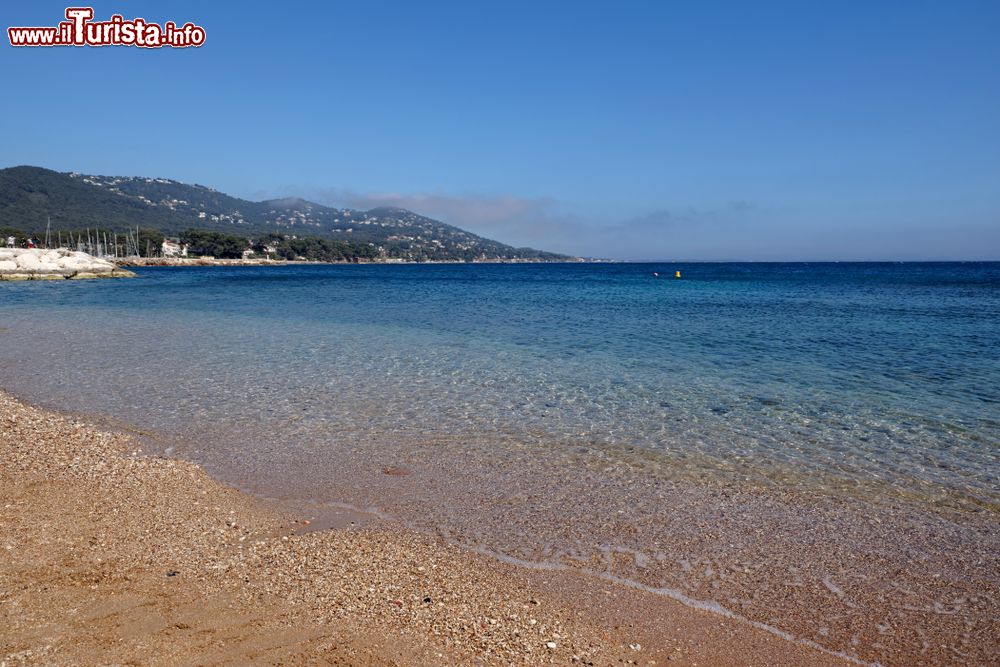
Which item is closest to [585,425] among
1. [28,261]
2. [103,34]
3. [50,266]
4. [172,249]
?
[103,34]

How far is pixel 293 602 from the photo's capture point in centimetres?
465

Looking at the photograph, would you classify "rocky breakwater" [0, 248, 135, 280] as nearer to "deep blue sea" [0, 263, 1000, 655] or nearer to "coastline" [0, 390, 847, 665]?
"deep blue sea" [0, 263, 1000, 655]

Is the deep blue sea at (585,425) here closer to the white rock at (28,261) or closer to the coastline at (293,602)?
the coastline at (293,602)

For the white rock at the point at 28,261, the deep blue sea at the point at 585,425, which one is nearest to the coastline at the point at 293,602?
the deep blue sea at the point at 585,425

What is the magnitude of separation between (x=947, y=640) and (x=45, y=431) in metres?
11.6

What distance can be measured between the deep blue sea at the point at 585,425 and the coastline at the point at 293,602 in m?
0.48

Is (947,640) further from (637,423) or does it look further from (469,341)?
(469,341)

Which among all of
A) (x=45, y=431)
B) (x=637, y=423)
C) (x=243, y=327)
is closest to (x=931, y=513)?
(x=637, y=423)

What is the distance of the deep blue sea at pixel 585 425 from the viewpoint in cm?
654

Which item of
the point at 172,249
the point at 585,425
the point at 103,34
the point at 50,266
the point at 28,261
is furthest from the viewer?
the point at 172,249

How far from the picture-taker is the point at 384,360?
650 inches

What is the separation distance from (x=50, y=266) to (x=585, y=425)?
8741 centimetres

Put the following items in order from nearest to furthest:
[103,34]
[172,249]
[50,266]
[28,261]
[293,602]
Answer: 1. [293,602]
2. [103,34]
3. [28,261]
4. [50,266]
5. [172,249]

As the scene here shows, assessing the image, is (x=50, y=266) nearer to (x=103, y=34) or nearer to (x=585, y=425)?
(x=103, y=34)
